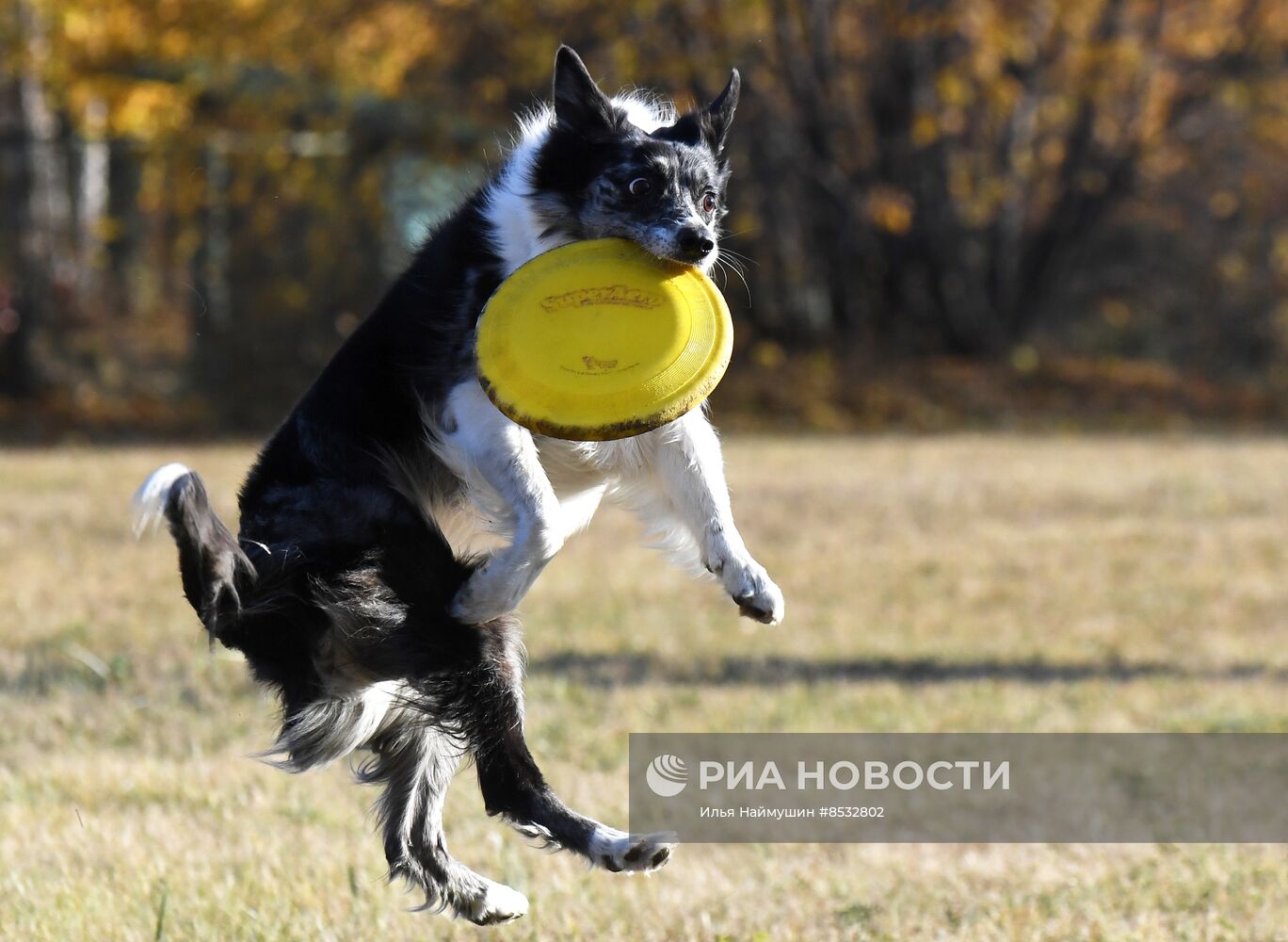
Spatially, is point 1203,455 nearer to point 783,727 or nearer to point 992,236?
point 992,236

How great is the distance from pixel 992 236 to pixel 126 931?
17500 mm

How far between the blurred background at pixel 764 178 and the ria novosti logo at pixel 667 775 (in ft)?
34.5

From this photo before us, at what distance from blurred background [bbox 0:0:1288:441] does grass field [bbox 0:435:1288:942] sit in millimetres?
3668

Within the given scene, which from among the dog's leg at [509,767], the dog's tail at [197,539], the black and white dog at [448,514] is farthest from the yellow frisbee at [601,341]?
the dog's tail at [197,539]

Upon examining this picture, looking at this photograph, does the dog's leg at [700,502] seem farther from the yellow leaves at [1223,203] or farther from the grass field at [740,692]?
the yellow leaves at [1223,203]

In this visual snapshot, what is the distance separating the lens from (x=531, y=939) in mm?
4395

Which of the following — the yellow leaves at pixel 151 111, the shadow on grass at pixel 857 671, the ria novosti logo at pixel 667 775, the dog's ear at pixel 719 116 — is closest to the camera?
the dog's ear at pixel 719 116

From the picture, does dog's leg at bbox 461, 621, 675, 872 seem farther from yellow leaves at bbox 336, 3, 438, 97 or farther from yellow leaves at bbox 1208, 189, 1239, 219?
yellow leaves at bbox 1208, 189, 1239, 219

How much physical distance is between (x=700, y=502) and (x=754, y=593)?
0.31 m

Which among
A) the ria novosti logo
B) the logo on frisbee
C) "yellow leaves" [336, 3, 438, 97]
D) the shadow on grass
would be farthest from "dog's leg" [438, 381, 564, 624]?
"yellow leaves" [336, 3, 438, 97]

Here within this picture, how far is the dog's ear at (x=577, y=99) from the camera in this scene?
443cm

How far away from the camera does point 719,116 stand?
4609 mm

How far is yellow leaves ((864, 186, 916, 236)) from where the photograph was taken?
1830 centimetres

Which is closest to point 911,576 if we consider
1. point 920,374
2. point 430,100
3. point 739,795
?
point 739,795
